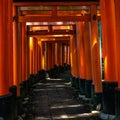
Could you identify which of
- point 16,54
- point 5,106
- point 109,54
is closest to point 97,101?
point 109,54

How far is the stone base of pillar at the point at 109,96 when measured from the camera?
38.8 feet

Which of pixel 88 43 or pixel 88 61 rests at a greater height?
pixel 88 43

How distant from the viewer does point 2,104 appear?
32.1 feet

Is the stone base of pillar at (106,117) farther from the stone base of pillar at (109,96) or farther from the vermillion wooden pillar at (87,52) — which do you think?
the vermillion wooden pillar at (87,52)

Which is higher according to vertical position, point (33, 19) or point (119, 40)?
point (33, 19)

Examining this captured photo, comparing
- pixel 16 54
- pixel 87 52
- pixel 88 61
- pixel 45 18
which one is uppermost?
pixel 45 18

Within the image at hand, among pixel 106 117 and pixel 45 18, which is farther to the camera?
pixel 45 18

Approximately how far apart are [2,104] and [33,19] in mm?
5868

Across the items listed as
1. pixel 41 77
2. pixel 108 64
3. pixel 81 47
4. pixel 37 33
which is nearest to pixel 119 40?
pixel 108 64

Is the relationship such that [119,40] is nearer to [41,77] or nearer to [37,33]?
[37,33]

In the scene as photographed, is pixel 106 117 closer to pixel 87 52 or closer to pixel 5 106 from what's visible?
pixel 5 106

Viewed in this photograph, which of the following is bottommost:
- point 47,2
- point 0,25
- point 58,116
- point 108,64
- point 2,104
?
point 58,116

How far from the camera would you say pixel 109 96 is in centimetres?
1190

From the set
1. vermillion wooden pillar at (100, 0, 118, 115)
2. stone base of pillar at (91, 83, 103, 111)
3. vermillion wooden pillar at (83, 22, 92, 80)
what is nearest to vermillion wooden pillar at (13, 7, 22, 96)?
stone base of pillar at (91, 83, 103, 111)
